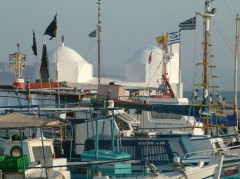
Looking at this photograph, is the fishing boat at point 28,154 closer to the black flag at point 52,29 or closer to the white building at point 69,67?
the black flag at point 52,29

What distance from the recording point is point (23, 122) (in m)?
18.0

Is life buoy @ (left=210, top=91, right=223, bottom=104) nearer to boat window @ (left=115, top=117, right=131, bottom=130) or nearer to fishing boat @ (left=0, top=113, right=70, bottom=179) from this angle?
boat window @ (left=115, top=117, right=131, bottom=130)

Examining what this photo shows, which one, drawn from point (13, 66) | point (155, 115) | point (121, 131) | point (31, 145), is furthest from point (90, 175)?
point (13, 66)

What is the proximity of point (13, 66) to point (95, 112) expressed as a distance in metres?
17.9

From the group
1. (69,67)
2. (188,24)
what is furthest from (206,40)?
(69,67)

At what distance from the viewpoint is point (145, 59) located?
67375 millimetres

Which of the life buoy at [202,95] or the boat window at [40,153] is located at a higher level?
the life buoy at [202,95]

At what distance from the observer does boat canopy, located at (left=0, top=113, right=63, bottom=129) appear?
17.8m

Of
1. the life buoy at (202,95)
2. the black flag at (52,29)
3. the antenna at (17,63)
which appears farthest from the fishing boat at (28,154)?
the antenna at (17,63)

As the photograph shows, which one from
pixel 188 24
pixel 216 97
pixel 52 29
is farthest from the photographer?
pixel 188 24

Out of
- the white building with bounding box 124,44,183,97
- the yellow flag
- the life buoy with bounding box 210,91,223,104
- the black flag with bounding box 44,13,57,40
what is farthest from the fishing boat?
the white building with bounding box 124,44,183,97

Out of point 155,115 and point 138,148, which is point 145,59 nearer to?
point 155,115

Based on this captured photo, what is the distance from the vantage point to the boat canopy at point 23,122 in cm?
1778

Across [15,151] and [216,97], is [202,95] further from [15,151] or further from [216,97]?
[15,151]
